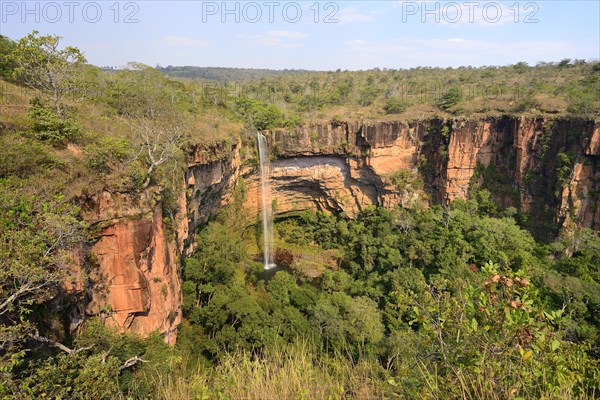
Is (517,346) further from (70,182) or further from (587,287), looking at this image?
(587,287)

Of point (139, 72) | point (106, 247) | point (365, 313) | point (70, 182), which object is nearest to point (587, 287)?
point (365, 313)

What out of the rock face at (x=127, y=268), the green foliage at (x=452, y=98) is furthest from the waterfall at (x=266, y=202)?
the green foliage at (x=452, y=98)

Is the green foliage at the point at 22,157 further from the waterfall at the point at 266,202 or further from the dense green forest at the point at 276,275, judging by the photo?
the waterfall at the point at 266,202

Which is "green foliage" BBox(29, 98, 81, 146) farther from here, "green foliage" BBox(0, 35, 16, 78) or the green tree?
"green foliage" BBox(0, 35, 16, 78)

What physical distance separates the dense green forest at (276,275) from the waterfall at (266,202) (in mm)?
859

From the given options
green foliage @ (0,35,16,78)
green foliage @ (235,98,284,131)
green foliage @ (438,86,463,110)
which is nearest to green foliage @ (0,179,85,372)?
green foliage @ (0,35,16,78)

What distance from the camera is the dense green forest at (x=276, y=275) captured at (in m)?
3.13

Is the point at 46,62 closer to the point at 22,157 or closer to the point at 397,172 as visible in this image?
the point at 22,157

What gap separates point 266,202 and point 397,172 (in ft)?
33.1

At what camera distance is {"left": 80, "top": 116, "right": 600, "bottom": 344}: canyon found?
1683cm

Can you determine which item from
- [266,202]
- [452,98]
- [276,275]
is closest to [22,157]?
[276,275]

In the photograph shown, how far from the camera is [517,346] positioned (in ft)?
9.05

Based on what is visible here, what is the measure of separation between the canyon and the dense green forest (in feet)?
3.35

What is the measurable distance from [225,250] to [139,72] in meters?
12.6
